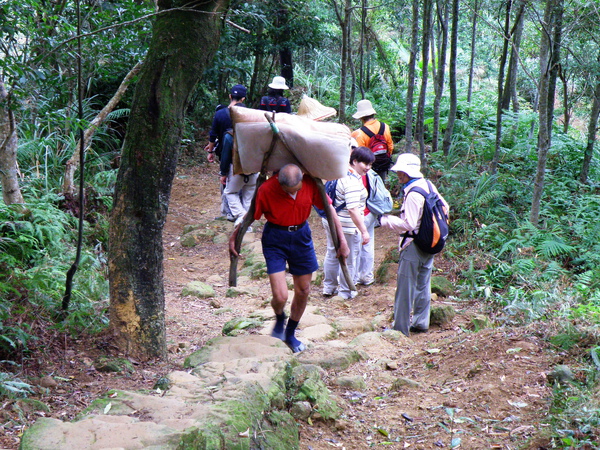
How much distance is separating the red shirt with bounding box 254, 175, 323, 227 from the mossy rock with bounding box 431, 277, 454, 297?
312 cm

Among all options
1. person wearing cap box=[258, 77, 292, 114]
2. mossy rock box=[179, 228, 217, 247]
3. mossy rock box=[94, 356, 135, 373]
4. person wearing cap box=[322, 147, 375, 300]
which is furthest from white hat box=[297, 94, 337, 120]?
mossy rock box=[179, 228, 217, 247]

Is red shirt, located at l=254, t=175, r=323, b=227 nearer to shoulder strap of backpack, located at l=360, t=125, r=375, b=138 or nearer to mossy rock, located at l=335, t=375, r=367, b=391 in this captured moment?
mossy rock, located at l=335, t=375, r=367, b=391

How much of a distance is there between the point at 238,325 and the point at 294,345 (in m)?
0.84

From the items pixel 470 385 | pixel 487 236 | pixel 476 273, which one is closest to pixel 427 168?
pixel 487 236

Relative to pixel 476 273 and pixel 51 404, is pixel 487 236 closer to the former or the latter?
pixel 476 273

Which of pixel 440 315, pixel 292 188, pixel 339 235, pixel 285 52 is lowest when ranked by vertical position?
pixel 440 315

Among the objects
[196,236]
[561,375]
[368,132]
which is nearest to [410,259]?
[561,375]

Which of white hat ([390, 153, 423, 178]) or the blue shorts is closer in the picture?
the blue shorts

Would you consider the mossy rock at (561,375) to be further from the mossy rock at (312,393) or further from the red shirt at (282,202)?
the red shirt at (282,202)

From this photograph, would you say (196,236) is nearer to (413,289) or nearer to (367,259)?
(367,259)

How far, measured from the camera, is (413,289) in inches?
229

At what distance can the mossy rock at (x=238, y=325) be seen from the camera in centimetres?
557

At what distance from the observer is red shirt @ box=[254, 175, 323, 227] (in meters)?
4.66

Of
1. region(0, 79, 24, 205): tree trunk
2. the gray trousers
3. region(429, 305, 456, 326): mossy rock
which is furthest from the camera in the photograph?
region(429, 305, 456, 326): mossy rock
